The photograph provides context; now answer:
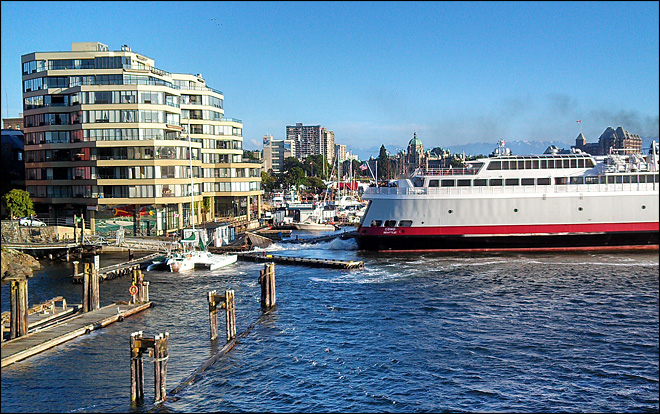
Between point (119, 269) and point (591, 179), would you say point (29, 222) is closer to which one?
point (119, 269)

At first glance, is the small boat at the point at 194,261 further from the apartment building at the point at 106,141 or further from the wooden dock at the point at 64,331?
the wooden dock at the point at 64,331

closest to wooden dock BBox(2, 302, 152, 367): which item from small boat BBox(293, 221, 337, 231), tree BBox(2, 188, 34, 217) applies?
tree BBox(2, 188, 34, 217)

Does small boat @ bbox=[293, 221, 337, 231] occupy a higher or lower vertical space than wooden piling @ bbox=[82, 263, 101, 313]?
higher

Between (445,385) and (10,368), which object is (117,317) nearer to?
(10,368)

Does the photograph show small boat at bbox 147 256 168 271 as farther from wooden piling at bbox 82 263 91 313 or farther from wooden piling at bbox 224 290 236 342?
wooden piling at bbox 224 290 236 342

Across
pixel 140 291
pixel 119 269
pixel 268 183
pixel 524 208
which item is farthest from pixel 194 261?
pixel 268 183

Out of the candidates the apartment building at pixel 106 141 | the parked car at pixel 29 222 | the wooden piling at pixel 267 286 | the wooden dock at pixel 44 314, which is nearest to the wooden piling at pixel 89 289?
the wooden dock at pixel 44 314

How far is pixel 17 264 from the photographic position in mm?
41625

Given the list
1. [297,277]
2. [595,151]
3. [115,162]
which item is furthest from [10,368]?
[595,151]

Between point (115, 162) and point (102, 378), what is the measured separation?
119 feet

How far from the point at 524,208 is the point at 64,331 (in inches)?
1557

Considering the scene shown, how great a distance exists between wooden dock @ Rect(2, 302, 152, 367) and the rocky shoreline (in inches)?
428

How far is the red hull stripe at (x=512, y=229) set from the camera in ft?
169

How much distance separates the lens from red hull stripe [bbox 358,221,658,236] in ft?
169
